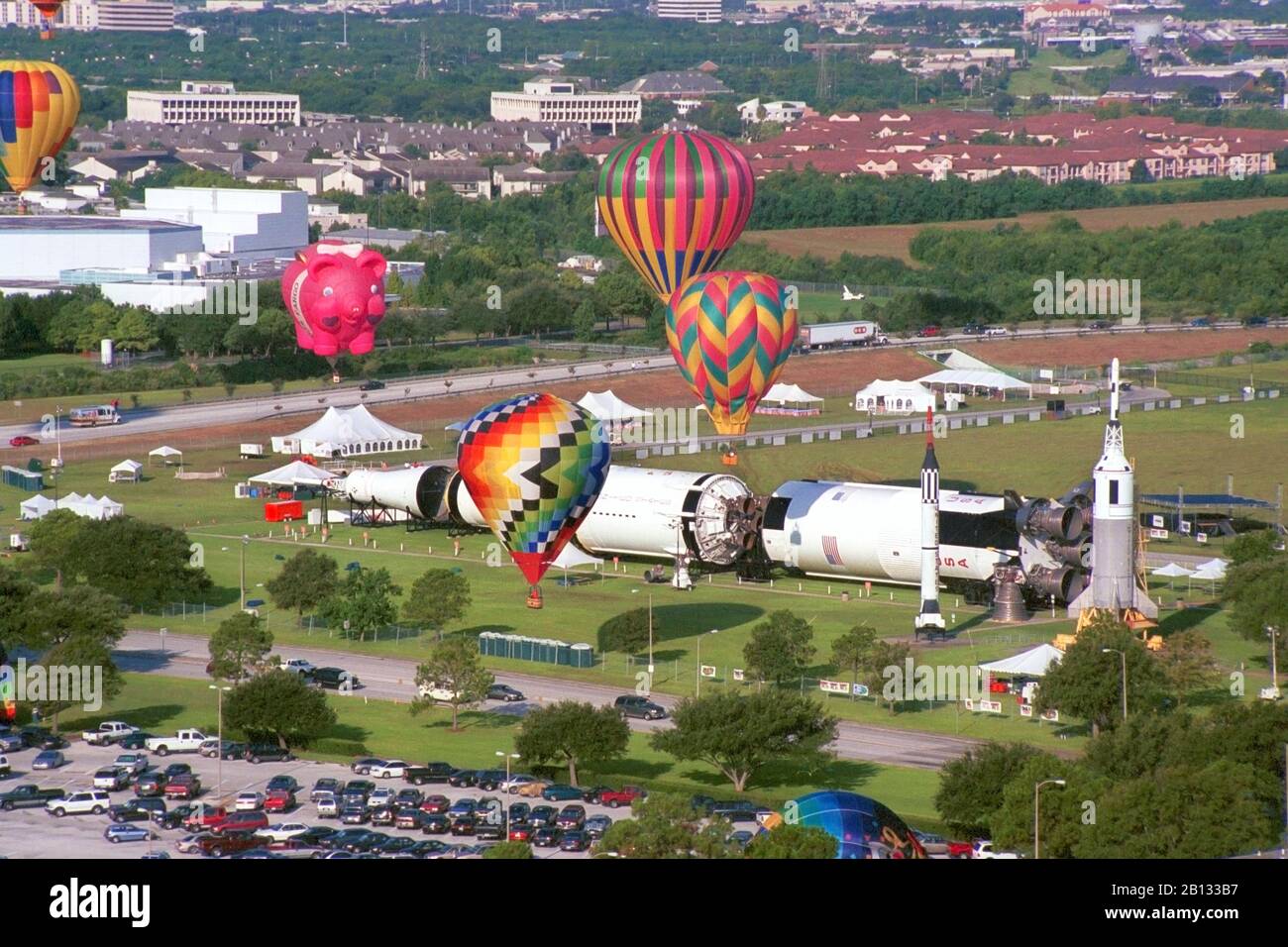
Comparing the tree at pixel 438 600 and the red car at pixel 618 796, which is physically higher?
the red car at pixel 618 796

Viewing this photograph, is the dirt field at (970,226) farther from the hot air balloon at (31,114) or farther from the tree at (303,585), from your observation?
the tree at (303,585)

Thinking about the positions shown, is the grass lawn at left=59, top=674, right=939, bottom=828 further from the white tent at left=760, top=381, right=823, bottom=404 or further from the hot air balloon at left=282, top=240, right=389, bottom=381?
the hot air balloon at left=282, top=240, right=389, bottom=381

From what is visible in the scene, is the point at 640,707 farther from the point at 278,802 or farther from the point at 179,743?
the point at 278,802

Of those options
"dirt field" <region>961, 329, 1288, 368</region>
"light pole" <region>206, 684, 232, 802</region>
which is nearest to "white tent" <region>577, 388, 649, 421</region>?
"dirt field" <region>961, 329, 1288, 368</region>

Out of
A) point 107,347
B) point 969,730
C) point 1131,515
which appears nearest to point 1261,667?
point 1131,515

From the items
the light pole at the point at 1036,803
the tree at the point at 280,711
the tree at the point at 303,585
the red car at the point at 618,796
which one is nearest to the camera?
the light pole at the point at 1036,803

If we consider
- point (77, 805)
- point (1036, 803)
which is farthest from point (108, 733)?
point (1036, 803)

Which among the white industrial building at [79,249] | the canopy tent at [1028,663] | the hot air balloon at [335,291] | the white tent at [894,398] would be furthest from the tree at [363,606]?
the white industrial building at [79,249]
